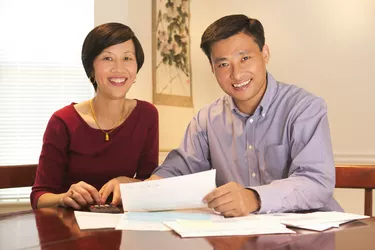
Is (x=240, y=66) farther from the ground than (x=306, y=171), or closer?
farther from the ground

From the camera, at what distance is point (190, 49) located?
3.77 metres

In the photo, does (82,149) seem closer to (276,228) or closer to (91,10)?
(276,228)

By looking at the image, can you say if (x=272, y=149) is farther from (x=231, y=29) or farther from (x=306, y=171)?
(x=231, y=29)

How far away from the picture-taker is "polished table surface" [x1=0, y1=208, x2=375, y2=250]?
3.33 ft

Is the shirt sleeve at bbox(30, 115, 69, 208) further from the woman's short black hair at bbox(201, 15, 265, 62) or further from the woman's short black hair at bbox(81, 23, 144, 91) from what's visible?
the woman's short black hair at bbox(201, 15, 265, 62)

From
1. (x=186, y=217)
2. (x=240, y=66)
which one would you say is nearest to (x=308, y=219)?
(x=186, y=217)

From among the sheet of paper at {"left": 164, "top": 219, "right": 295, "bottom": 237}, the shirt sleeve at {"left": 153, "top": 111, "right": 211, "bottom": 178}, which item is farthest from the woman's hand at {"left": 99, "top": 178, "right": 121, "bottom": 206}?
the sheet of paper at {"left": 164, "top": 219, "right": 295, "bottom": 237}

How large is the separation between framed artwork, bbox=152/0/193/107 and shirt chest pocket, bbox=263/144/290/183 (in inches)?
67.8

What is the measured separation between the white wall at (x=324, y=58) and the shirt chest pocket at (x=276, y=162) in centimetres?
162

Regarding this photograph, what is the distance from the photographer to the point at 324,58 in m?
3.47

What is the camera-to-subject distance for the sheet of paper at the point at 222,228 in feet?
3.68

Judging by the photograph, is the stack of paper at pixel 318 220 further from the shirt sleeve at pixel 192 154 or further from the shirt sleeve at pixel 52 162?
the shirt sleeve at pixel 52 162

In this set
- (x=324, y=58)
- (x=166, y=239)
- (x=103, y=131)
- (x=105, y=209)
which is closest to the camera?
(x=166, y=239)

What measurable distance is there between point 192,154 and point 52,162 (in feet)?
1.85
